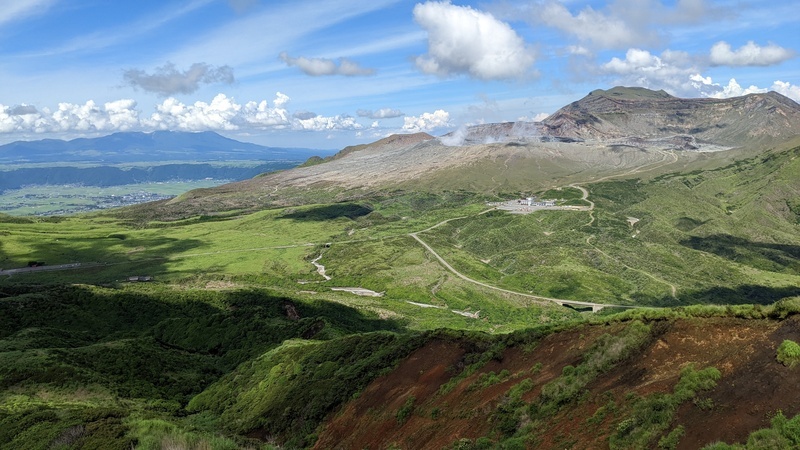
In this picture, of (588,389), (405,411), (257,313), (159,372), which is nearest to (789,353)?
(588,389)

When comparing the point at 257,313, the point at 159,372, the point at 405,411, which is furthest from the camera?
the point at 257,313

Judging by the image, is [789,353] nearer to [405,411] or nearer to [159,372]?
[405,411]

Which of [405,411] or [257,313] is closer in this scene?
[405,411]

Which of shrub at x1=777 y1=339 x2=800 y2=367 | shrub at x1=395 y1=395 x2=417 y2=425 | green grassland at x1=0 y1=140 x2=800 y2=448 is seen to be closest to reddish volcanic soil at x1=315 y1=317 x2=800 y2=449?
shrub at x1=395 y1=395 x2=417 y2=425

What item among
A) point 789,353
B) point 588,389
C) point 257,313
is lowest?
point 257,313

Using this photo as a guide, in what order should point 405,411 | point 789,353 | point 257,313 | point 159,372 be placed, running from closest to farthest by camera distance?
point 789,353
point 405,411
point 159,372
point 257,313

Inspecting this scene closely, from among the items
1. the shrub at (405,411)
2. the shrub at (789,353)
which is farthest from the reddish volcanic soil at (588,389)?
the shrub at (789,353)

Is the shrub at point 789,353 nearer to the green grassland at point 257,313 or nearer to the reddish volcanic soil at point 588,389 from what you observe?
the reddish volcanic soil at point 588,389
